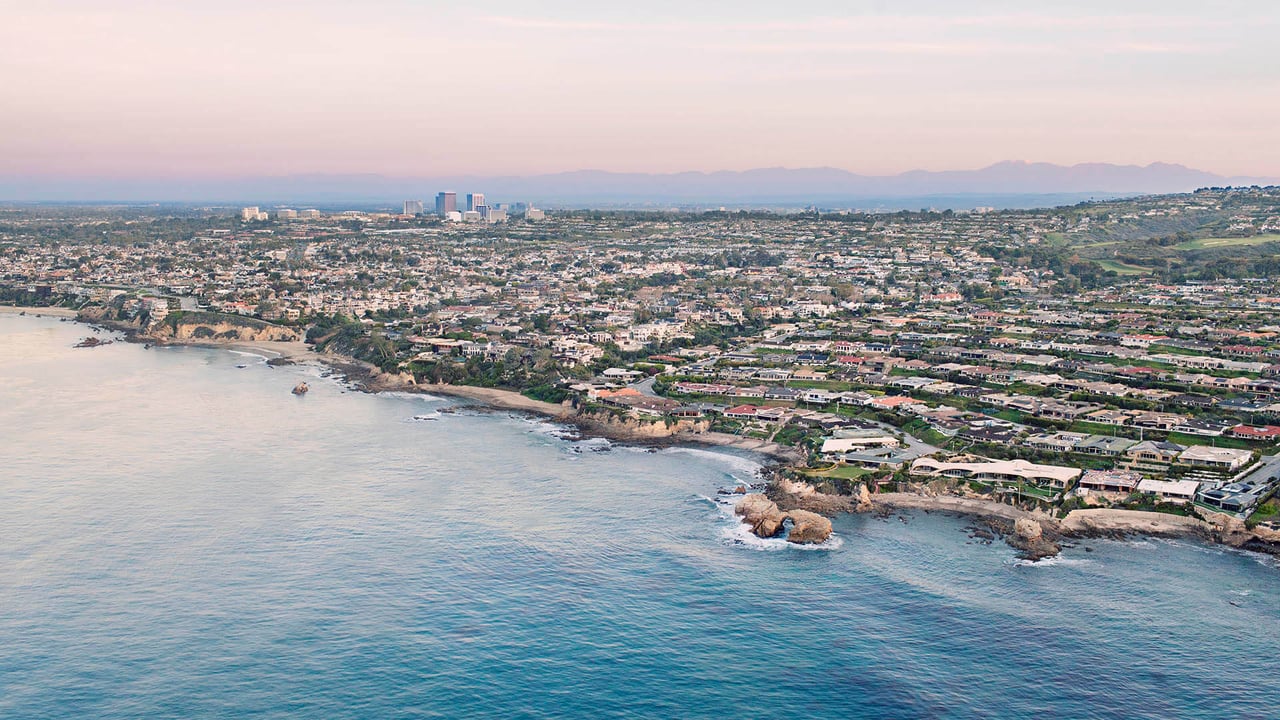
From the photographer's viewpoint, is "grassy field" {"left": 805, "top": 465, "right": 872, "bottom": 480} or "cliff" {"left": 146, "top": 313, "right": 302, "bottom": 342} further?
"cliff" {"left": 146, "top": 313, "right": 302, "bottom": 342}

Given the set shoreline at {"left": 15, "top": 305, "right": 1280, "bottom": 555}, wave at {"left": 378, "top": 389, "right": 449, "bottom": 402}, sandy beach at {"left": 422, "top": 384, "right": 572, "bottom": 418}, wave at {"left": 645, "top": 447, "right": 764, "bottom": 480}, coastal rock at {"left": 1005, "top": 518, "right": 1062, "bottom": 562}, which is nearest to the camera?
coastal rock at {"left": 1005, "top": 518, "right": 1062, "bottom": 562}

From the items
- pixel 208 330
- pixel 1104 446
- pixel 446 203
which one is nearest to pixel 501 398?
pixel 1104 446

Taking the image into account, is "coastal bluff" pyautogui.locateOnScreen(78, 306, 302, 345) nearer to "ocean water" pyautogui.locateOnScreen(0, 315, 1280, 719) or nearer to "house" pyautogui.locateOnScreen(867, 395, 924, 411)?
"ocean water" pyautogui.locateOnScreen(0, 315, 1280, 719)

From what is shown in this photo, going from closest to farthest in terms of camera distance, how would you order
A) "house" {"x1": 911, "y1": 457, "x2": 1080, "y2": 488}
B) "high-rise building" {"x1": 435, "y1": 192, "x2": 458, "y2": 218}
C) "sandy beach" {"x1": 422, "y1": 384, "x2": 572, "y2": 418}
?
"house" {"x1": 911, "y1": 457, "x2": 1080, "y2": 488}, "sandy beach" {"x1": 422, "y1": 384, "x2": 572, "y2": 418}, "high-rise building" {"x1": 435, "y1": 192, "x2": 458, "y2": 218}

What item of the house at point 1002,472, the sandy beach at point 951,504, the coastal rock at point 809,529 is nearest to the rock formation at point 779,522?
the coastal rock at point 809,529

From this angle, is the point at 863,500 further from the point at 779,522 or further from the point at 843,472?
the point at 779,522

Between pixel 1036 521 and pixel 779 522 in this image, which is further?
pixel 779 522

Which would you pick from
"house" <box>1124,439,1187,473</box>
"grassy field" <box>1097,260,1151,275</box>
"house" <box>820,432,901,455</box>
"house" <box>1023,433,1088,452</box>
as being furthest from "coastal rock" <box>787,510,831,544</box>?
"grassy field" <box>1097,260,1151,275</box>
